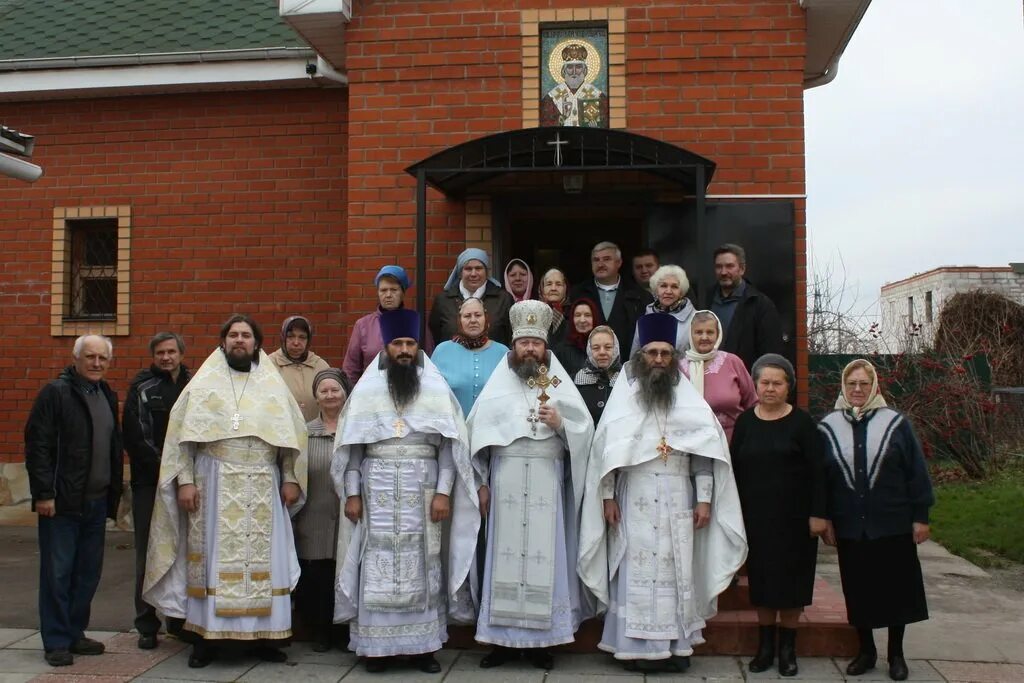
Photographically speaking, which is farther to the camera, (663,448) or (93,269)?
(93,269)

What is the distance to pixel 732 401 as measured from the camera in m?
6.29

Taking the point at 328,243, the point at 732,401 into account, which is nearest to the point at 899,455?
the point at 732,401

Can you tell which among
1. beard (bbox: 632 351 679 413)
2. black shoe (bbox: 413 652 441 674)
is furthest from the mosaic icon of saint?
black shoe (bbox: 413 652 441 674)

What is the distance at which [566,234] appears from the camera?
10.9m

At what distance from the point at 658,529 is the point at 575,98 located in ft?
12.9

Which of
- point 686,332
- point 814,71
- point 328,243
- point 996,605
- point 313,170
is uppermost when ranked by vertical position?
point 814,71

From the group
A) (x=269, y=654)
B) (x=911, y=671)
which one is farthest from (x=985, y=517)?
(x=269, y=654)

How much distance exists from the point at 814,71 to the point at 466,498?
19.2ft

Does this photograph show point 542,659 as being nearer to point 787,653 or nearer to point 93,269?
point 787,653

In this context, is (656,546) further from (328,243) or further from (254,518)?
(328,243)

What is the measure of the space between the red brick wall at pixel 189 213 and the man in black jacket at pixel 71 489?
3.84 metres

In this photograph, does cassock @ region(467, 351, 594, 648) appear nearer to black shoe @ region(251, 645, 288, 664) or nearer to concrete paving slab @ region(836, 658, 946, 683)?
black shoe @ region(251, 645, 288, 664)

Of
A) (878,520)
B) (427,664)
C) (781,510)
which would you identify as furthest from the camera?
(427,664)

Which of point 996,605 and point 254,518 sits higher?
A: point 254,518
